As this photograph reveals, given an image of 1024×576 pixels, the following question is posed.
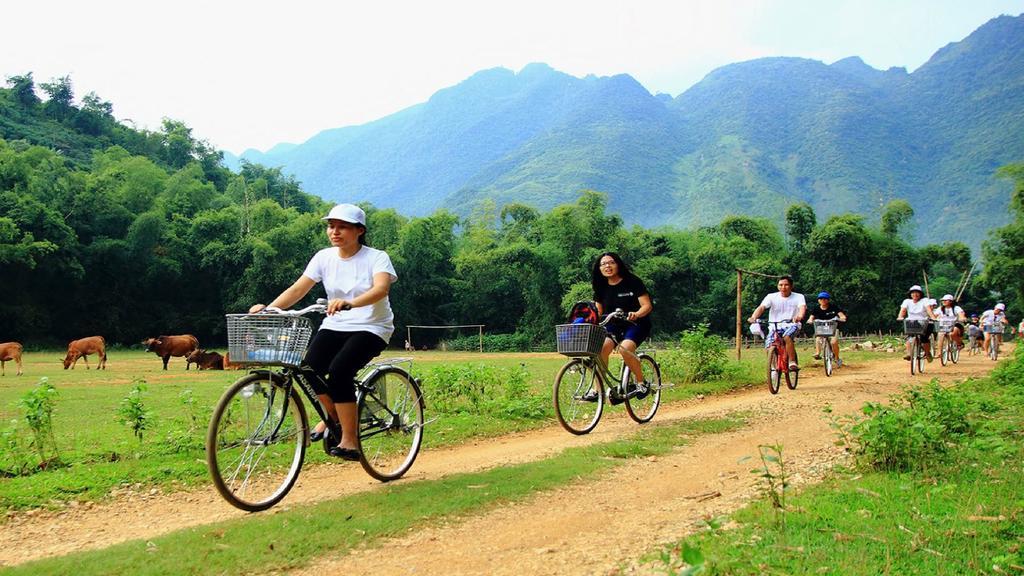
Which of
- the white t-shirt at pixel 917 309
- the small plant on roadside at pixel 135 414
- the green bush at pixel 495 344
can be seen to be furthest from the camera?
the green bush at pixel 495 344

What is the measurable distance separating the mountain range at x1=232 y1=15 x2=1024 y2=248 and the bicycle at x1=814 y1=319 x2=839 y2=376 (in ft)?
243

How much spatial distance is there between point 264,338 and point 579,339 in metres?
3.74

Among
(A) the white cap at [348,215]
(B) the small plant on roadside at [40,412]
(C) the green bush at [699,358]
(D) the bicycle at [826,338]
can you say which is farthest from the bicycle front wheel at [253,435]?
(D) the bicycle at [826,338]

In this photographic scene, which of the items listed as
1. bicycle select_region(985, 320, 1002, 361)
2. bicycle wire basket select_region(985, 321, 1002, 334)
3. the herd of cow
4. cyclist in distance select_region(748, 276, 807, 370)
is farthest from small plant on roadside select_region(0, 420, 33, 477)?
bicycle wire basket select_region(985, 321, 1002, 334)

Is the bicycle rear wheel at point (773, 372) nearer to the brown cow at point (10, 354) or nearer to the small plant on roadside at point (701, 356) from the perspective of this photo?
the small plant on roadside at point (701, 356)

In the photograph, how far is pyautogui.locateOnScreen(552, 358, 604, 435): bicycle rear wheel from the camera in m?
7.75

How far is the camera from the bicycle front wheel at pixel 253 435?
Result: 463cm

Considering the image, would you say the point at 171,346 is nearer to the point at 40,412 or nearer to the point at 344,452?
the point at 40,412

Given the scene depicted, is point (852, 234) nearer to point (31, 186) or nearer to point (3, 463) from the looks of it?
point (3, 463)

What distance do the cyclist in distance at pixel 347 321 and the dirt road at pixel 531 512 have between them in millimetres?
662

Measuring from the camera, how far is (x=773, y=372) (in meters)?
11.1

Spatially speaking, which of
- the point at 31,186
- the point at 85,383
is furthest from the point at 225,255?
the point at 85,383

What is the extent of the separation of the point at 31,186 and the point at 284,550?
4954 cm

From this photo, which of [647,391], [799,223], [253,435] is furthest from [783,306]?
[799,223]
